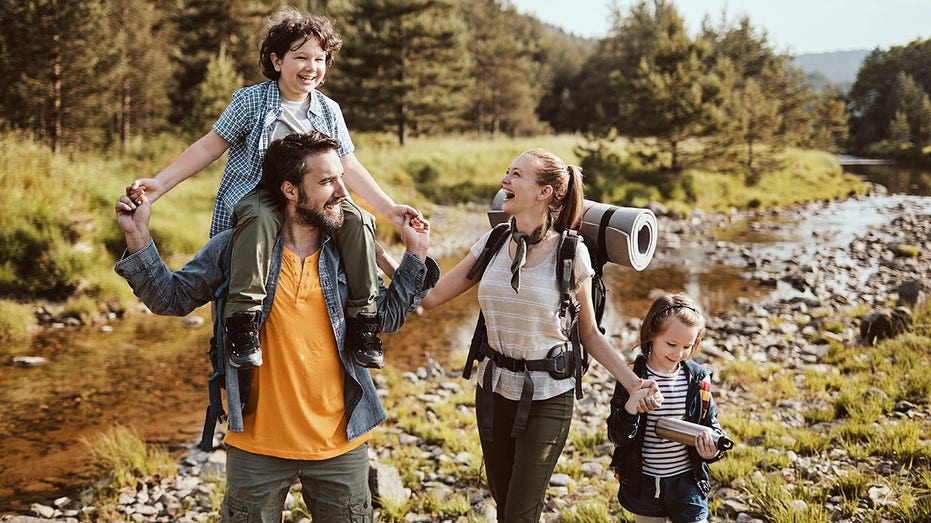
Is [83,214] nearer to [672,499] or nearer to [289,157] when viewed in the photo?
[289,157]

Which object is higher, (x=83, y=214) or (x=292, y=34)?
(x=292, y=34)

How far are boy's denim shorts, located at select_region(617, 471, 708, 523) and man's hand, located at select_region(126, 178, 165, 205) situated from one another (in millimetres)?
2955

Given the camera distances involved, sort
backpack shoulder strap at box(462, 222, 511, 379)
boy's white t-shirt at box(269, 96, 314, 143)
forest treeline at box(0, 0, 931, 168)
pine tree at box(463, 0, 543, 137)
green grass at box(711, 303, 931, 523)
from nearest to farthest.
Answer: boy's white t-shirt at box(269, 96, 314, 143) < backpack shoulder strap at box(462, 222, 511, 379) < green grass at box(711, 303, 931, 523) < forest treeline at box(0, 0, 931, 168) < pine tree at box(463, 0, 543, 137)

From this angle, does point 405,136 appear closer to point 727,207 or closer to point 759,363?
point 727,207

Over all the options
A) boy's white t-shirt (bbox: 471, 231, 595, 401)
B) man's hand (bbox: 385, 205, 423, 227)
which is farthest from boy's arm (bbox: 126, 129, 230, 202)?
boy's white t-shirt (bbox: 471, 231, 595, 401)

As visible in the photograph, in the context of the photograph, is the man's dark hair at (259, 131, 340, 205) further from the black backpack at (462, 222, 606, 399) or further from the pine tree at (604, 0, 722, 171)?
the pine tree at (604, 0, 722, 171)

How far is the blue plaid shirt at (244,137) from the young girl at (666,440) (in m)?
2.22

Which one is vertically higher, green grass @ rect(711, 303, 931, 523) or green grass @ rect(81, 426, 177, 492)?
green grass @ rect(711, 303, 931, 523)

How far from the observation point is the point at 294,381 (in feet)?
9.59

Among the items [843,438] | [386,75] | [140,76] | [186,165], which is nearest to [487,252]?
[186,165]

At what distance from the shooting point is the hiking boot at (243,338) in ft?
8.77

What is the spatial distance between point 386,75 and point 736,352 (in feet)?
81.9

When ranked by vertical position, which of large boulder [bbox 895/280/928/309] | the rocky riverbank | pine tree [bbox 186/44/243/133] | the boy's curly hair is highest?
pine tree [bbox 186/44/243/133]

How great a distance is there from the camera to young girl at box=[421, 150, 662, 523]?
11.2 feet
